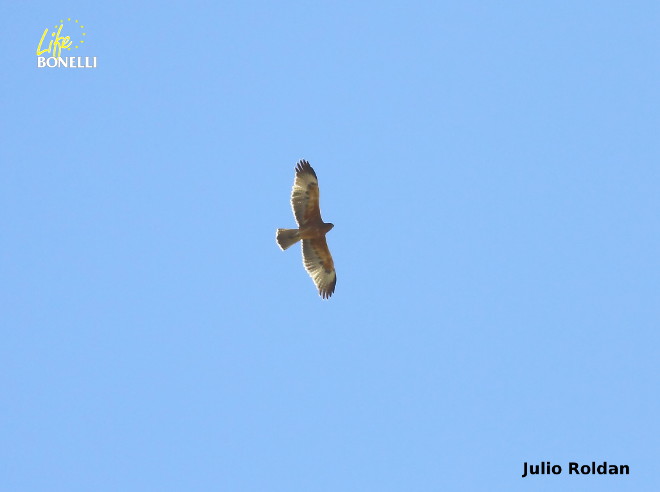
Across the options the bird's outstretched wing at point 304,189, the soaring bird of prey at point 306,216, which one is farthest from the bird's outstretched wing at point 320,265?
the bird's outstretched wing at point 304,189

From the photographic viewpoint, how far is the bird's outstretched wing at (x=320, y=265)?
31844mm

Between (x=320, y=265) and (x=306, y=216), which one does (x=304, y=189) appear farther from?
(x=320, y=265)

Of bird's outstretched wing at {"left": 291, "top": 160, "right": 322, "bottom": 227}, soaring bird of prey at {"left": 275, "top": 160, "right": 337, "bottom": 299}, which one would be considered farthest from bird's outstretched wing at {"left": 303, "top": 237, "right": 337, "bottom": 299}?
bird's outstretched wing at {"left": 291, "top": 160, "right": 322, "bottom": 227}

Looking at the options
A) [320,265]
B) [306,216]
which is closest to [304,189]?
[306,216]

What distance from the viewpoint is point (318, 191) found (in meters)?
30.9

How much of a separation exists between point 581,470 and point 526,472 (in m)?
1.26

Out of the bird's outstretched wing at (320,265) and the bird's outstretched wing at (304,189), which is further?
the bird's outstretched wing at (320,265)

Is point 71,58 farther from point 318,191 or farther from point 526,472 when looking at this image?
point 526,472

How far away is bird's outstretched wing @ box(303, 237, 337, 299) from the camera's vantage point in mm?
31844

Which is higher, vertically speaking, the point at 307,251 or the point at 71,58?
the point at 71,58

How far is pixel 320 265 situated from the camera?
32250 mm

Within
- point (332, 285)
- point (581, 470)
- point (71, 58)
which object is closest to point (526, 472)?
point (581, 470)

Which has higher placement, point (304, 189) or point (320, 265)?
point (304, 189)

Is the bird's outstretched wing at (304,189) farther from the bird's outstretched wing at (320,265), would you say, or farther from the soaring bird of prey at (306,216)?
the bird's outstretched wing at (320,265)
